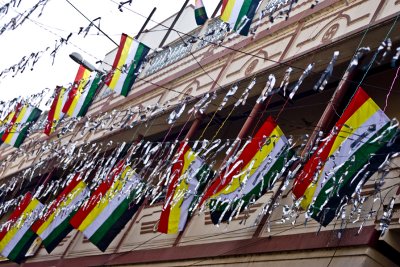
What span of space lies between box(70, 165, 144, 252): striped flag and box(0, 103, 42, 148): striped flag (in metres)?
5.43

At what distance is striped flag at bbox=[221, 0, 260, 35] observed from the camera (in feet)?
31.1

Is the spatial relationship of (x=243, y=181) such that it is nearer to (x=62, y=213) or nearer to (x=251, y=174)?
(x=251, y=174)

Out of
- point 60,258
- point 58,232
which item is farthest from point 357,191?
point 60,258

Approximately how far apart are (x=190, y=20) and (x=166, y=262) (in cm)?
816

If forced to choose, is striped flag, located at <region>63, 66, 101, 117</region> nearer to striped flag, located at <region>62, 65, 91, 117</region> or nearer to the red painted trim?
striped flag, located at <region>62, 65, 91, 117</region>

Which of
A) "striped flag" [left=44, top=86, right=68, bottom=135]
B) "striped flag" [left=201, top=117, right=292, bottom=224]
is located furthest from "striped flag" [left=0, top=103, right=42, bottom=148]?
"striped flag" [left=201, top=117, right=292, bottom=224]

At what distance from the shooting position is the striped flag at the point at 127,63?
12.4 meters

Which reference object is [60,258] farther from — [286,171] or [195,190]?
[286,171]

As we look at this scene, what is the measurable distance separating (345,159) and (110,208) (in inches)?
207

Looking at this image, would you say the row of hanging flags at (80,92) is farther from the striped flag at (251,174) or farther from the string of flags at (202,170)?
the striped flag at (251,174)

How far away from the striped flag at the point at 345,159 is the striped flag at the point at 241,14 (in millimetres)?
2470

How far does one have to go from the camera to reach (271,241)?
849 centimetres

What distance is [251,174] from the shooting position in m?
8.61

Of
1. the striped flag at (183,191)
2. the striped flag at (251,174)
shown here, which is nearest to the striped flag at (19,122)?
the striped flag at (183,191)
